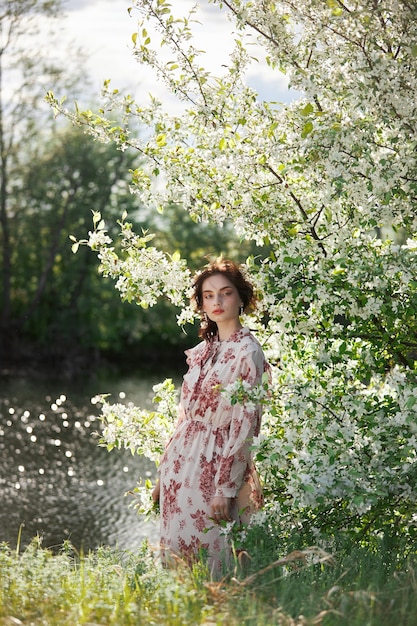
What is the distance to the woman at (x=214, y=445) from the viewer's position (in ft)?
15.7

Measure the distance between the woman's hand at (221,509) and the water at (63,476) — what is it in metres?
1.62

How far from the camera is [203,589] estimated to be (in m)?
3.96

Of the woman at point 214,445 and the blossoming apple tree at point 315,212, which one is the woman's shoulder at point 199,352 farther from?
the blossoming apple tree at point 315,212

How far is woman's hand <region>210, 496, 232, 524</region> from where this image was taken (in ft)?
15.6

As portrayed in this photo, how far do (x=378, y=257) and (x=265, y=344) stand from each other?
1371 millimetres

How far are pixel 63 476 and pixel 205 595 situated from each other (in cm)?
940

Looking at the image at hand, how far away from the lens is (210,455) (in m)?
4.89

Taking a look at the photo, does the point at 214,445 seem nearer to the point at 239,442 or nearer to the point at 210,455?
the point at 210,455

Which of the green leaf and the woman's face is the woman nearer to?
the woman's face

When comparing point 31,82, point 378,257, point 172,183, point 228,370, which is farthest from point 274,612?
point 31,82

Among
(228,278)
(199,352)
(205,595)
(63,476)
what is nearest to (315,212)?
(228,278)

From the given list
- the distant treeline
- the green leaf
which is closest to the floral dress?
the green leaf

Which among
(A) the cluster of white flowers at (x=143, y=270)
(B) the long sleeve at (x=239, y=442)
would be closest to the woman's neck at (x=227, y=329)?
(B) the long sleeve at (x=239, y=442)

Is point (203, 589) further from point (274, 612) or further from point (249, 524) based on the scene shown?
point (249, 524)
